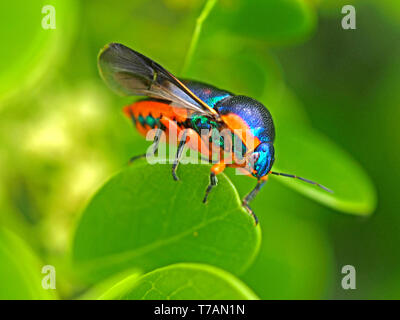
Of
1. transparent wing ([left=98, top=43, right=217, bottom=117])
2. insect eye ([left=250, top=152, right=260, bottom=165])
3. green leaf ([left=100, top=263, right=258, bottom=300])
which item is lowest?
green leaf ([left=100, top=263, right=258, bottom=300])

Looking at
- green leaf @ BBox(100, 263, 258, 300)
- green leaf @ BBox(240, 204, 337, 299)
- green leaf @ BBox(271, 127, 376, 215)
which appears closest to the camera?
green leaf @ BBox(100, 263, 258, 300)

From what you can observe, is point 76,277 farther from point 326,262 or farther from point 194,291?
point 326,262

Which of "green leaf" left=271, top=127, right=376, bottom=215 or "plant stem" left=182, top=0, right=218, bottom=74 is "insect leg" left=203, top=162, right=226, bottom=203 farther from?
"plant stem" left=182, top=0, right=218, bottom=74

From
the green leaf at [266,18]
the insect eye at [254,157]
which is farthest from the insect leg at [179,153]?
the green leaf at [266,18]

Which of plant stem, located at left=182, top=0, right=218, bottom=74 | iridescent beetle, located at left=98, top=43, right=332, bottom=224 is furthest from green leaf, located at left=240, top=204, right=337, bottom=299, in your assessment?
plant stem, located at left=182, top=0, right=218, bottom=74

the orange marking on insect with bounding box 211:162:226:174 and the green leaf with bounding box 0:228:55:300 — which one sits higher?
the orange marking on insect with bounding box 211:162:226:174

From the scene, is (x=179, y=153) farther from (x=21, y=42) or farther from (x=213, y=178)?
Result: (x=21, y=42)

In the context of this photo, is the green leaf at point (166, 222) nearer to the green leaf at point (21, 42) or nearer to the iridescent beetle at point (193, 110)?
the iridescent beetle at point (193, 110)

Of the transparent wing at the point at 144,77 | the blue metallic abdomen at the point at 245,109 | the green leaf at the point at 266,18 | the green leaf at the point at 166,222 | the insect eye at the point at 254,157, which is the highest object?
the green leaf at the point at 266,18
